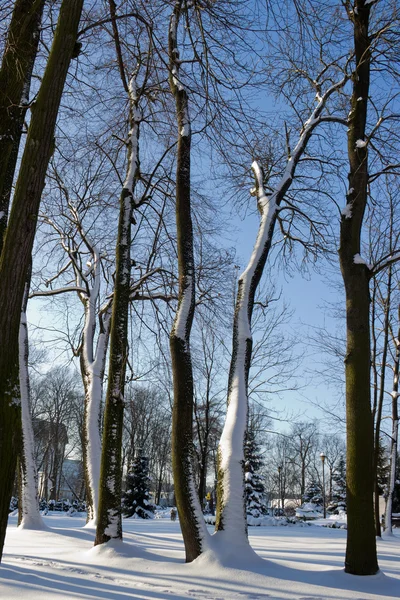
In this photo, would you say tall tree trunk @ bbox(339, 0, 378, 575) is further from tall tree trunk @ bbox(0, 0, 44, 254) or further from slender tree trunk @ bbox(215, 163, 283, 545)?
tall tree trunk @ bbox(0, 0, 44, 254)

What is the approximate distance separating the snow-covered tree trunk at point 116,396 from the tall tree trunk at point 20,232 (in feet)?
13.4

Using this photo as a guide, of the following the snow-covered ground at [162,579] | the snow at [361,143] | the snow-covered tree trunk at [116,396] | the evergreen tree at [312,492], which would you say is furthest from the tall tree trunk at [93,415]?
the evergreen tree at [312,492]

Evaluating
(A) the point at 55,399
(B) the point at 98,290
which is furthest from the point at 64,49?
(A) the point at 55,399

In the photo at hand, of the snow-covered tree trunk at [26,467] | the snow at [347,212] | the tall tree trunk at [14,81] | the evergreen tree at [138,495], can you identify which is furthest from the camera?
the evergreen tree at [138,495]

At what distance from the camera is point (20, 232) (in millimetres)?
3871

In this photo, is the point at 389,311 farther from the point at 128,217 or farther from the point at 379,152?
the point at 128,217

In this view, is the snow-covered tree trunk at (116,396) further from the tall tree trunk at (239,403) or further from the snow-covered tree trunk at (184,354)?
the tall tree trunk at (239,403)

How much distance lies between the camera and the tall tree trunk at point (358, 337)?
249 inches

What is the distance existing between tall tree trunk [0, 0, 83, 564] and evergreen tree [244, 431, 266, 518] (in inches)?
1002

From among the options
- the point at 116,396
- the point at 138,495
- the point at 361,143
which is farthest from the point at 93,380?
the point at 138,495

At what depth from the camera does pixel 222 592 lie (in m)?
5.16

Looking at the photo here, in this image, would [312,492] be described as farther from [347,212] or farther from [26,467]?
[347,212]

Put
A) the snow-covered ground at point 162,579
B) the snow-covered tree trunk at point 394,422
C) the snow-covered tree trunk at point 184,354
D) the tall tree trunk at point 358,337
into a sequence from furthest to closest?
1. the snow-covered tree trunk at point 394,422
2. the snow-covered tree trunk at point 184,354
3. the tall tree trunk at point 358,337
4. the snow-covered ground at point 162,579

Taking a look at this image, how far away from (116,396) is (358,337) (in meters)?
3.68
